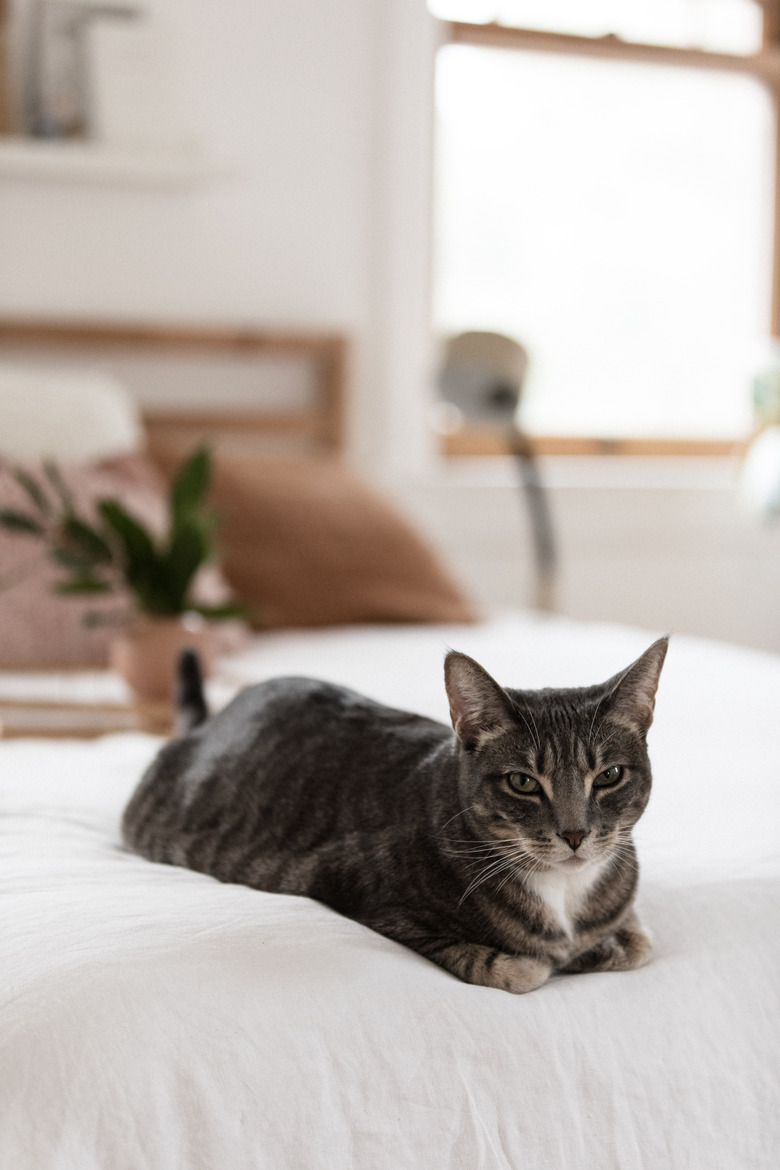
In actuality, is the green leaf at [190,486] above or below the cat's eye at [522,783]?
above

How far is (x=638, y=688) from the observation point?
0.78 metres

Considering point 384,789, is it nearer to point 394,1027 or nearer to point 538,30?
point 394,1027

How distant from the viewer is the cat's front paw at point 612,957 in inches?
32.1

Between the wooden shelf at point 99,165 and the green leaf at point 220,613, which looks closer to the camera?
the green leaf at point 220,613

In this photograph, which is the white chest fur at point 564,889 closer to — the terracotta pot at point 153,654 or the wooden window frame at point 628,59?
the terracotta pot at point 153,654

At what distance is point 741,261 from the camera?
3.58 metres

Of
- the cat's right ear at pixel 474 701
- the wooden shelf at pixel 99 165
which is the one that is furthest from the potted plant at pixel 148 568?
the wooden shelf at pixel 99 165

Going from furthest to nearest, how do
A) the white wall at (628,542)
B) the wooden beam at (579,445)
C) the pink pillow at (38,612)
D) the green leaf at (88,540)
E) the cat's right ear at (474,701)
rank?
the wooden beam at (579,445) → the white wall at (628,542) → the pink pillow at (38,612) → the green leaf at (88,540) → the cat's right ear at (474,701)

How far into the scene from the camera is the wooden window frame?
10.4 ft

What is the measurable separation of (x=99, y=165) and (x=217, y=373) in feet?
1.75

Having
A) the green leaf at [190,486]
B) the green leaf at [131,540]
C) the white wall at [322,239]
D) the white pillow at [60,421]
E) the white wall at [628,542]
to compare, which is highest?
the white wall at [322,239]

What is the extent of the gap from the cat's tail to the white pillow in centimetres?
107

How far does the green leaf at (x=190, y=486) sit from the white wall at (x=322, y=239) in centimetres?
118

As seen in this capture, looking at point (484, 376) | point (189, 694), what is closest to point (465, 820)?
point (189, 694)
